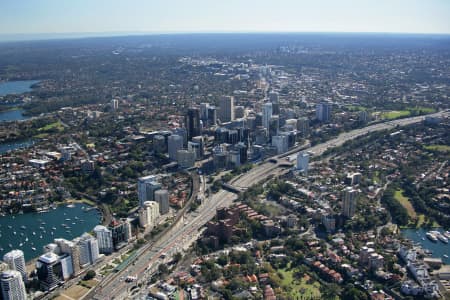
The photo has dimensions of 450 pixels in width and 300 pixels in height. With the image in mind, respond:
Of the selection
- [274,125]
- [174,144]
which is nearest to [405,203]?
[174,144]

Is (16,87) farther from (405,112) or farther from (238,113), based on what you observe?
(405,112)

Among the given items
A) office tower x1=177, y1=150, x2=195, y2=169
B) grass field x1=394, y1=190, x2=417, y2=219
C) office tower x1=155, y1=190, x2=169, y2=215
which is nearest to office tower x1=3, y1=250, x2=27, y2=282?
office tower x1=155, y1=190, x2=169, y2=215

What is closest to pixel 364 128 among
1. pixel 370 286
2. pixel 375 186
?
pixel 375 186

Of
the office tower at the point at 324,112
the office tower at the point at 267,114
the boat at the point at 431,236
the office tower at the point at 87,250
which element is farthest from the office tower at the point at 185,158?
the office tower at the point at 324,112

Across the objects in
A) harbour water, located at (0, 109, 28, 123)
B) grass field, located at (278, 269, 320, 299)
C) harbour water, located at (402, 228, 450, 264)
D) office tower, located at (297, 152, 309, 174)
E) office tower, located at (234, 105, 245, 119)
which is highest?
office tower, located at (234, 105, 245, 119)

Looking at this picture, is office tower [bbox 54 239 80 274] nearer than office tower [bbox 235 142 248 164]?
Yes

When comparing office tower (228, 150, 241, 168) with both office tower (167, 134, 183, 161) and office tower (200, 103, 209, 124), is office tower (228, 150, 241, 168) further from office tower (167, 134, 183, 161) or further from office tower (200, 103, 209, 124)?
office tower (200, 103, 209, 124)

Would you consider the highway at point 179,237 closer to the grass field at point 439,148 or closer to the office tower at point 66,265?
the office tower at point 66,265
